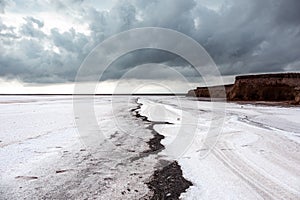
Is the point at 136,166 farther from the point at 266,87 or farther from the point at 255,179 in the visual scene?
the point at 266,87

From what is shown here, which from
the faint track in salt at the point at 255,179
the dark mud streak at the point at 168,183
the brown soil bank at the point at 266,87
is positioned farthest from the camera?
the brown soil bank at the point at 266,87

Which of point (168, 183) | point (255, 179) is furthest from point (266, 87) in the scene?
point (168, 183)

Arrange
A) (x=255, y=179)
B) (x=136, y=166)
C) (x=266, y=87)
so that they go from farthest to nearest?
1. (x=266, y=87)
2. (x=136, y=166)
3. (x=255, y=179)

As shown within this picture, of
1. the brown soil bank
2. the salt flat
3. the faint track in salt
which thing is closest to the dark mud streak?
the salt flat

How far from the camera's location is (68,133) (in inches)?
446

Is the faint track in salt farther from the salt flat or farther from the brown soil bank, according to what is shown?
the brown soil bank

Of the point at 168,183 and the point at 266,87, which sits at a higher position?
the point at 266,87

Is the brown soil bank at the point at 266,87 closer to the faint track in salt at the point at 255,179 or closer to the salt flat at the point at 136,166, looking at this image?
→ the salt flat at the point at 136,166

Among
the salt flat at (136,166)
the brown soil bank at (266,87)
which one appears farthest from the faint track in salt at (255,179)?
the brown soil bank at (266,87)

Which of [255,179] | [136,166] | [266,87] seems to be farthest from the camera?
[266,87]

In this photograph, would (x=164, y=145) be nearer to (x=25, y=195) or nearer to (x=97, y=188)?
(x=97, y=188)

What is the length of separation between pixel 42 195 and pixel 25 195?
12.1 inches

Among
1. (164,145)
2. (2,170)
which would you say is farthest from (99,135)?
(2,170)

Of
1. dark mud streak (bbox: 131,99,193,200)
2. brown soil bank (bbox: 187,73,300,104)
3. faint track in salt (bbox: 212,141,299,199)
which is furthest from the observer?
brown soil bank (bbox: 187,73,300,104)
